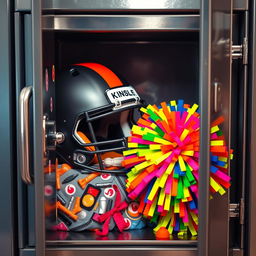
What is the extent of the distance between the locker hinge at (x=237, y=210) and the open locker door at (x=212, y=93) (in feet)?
0.19

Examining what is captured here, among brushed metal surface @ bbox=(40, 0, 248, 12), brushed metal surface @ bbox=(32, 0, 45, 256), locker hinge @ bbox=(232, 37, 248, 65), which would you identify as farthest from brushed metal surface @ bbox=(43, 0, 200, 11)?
Result: brushed metal surface @ bbox=(32, 0, 45, 256)

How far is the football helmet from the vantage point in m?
1.16

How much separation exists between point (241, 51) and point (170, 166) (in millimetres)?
339

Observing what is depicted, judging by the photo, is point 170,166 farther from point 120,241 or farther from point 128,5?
point 128,5

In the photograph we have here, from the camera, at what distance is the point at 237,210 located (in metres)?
1.07

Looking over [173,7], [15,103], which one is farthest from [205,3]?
[15,103]

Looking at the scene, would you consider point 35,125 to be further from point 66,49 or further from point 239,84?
point 66,49

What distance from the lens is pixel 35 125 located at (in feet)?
2.67

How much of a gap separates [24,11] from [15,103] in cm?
23

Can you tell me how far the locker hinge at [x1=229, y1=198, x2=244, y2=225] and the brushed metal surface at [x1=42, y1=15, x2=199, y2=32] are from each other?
46 centimetres

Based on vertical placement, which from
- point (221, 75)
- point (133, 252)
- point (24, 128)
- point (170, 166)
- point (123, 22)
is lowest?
point (133, 252)
